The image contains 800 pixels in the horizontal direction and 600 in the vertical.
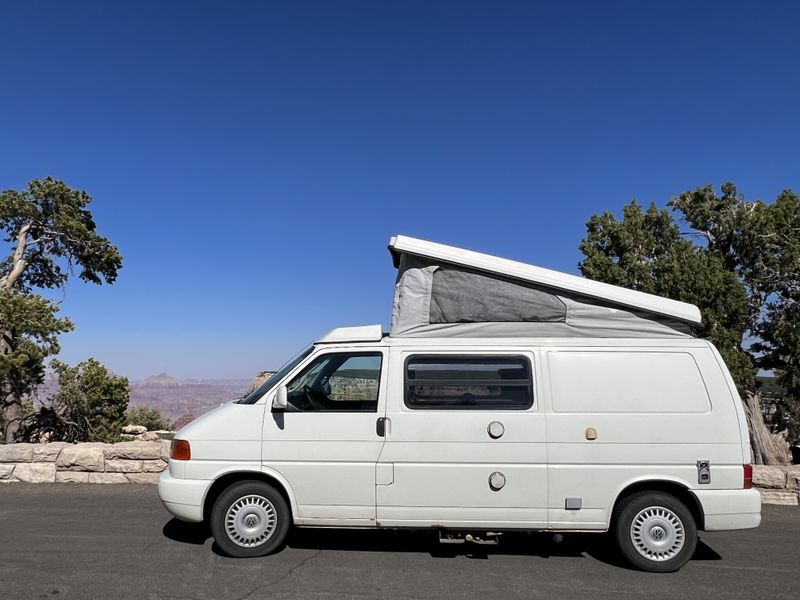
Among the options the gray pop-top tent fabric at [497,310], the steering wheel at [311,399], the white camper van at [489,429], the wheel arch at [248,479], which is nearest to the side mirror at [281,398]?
the white camper van at [489,429]

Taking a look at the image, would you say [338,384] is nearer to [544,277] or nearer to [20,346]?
[544,277]

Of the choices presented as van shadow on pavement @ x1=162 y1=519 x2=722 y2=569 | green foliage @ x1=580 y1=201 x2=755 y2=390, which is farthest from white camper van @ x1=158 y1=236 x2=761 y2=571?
green foliage @ x1=580 y1=201 x2=755 y2=390

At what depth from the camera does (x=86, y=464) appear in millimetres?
8555

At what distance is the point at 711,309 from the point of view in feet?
50.8

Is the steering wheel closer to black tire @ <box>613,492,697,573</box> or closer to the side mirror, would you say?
the side mirror

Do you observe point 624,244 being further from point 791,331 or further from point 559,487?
point 559,487

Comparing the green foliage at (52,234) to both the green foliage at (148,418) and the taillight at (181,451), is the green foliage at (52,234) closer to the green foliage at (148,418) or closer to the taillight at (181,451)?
the green foliage at (148,418)

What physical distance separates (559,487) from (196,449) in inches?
129

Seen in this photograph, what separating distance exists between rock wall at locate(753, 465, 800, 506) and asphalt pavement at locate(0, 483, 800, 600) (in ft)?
2.47

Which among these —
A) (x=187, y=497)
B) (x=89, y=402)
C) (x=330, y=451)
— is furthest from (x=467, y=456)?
(x=89, y=402)

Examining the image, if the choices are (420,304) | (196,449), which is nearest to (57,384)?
(196,449)

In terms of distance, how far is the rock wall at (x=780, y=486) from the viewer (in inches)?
291

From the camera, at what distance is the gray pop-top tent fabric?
17.9 feet

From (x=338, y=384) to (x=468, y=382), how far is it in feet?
4.12
